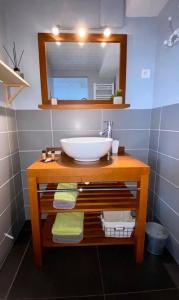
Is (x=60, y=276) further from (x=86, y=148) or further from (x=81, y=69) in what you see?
(x=81, y=69)

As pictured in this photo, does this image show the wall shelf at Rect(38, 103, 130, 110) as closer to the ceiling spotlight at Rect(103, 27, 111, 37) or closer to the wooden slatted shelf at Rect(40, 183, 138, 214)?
the ceiling spotlight at Rect(103, 27, 111, 37)

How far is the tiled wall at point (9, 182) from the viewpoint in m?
1.28

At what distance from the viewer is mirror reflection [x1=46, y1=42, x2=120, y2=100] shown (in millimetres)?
1477

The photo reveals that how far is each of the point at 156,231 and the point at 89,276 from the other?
2.05 feet

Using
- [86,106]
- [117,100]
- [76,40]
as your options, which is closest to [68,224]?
[86,106]

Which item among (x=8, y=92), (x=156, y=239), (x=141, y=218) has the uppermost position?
(x=8, y=92)

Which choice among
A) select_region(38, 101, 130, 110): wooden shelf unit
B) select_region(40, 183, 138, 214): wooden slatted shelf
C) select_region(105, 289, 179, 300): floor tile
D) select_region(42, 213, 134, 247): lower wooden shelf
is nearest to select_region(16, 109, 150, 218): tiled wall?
select_region(38, 101, 130, 110): wooden shelf unit

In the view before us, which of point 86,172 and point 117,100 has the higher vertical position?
point 117,100

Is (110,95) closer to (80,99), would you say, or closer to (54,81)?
(80,99)

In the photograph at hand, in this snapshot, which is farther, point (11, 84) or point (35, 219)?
point (11, 84)

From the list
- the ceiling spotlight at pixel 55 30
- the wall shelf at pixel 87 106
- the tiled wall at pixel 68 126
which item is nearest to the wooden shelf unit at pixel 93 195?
the tiled wall at pixel 68 126

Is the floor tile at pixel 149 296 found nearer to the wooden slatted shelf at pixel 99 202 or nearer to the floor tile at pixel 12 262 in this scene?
the wooden slatted shelf at pixel 99 202

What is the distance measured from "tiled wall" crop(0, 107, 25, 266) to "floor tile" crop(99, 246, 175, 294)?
2.51 feet

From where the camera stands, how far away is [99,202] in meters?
1.24
